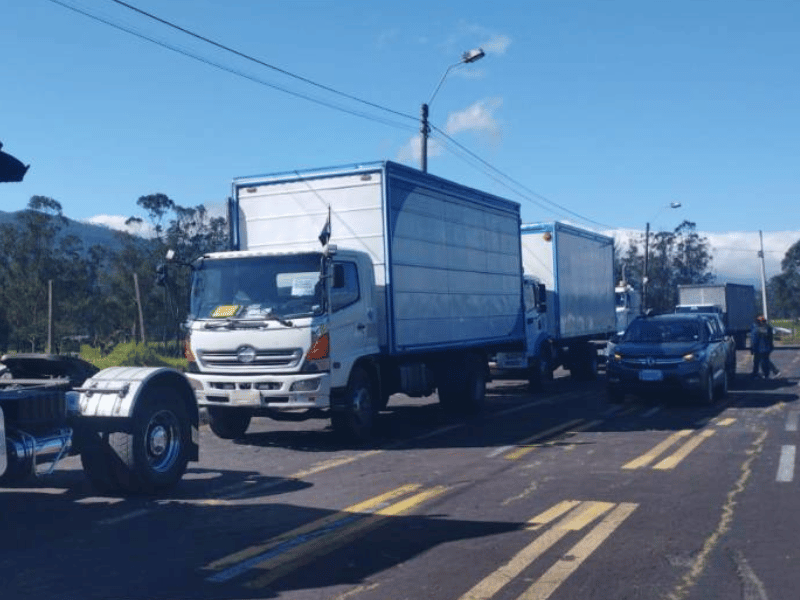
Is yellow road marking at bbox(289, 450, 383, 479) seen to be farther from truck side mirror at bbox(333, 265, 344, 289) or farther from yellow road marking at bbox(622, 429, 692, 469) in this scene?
yellow road marking at bbox(622, 429, 692, 469)

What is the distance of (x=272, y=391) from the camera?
12.1 metres

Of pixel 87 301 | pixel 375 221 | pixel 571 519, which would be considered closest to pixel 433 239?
pixel 375 221

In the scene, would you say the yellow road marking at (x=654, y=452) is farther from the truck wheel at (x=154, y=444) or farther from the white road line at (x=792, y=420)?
the truck wheel at (x=154, y=444)

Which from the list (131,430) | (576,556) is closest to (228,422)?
(131,430)

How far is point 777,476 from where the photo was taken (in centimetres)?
990

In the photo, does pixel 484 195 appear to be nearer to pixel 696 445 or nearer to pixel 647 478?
pixel 696 445

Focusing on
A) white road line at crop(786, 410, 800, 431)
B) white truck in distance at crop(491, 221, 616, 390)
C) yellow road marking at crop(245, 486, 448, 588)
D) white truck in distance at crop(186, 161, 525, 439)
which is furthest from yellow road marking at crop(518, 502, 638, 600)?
white truck in distance at crop(491, 221, 616, 390)

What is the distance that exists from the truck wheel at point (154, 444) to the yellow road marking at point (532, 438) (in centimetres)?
402

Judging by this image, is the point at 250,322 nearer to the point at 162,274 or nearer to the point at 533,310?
the point at 162,274

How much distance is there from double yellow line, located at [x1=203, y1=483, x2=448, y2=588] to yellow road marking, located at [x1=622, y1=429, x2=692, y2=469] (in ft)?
8.84

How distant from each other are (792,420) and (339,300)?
771cm

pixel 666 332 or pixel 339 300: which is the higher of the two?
pixel 339 300

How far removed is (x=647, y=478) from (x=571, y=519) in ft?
7.47

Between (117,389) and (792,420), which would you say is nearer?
(117,389)
